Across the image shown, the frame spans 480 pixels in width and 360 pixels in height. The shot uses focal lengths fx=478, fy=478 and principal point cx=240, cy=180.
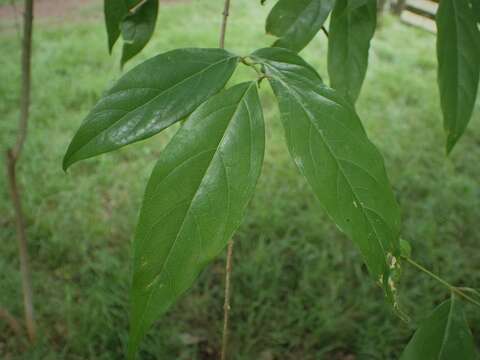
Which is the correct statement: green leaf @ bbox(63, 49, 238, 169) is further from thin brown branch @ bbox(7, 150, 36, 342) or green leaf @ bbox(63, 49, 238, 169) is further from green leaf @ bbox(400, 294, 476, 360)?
thin brown branch @ bbox(7, 150, 36, 342)

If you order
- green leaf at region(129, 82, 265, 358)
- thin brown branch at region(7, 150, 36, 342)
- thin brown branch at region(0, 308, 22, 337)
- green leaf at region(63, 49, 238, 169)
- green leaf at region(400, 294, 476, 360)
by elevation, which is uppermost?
green leaf at region(63, 49, 238, 169)

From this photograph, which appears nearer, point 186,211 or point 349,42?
point 186,211

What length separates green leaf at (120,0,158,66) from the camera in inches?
23.9

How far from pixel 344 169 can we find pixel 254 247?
58.2 inches

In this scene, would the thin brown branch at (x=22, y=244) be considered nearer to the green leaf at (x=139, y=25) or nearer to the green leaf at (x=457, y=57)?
the green leaf at (x=139, y=25)

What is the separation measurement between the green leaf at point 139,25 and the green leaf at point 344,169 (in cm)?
28

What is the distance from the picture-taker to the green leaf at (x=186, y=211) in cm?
37

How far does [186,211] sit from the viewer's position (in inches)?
14.8

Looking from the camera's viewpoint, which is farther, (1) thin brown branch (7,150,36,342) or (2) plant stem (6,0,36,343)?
(1) thin brown branch (7,150,36,342)

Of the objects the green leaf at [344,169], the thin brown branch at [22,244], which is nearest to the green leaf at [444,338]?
the green leaf at [344,169]

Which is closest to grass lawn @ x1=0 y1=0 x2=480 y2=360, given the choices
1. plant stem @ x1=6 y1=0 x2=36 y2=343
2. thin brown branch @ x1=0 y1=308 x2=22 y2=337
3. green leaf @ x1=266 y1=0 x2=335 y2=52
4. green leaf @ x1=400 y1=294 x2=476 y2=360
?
thin brown branch @ x1=0 y1=308 x2=22 y2=337

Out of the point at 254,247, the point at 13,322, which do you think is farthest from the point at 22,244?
the point at 254,247

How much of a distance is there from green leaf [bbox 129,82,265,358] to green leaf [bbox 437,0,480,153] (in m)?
0.27

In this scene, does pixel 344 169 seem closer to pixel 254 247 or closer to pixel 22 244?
pixel 22 244
